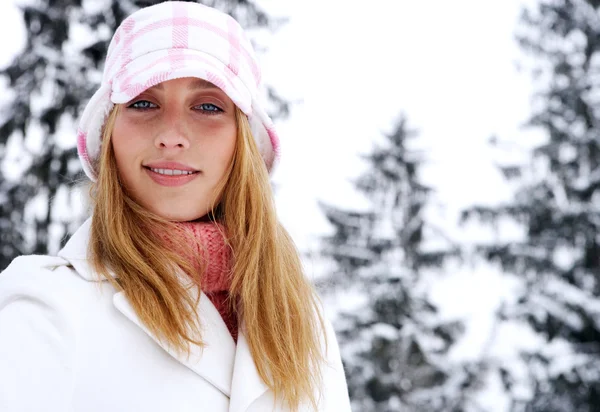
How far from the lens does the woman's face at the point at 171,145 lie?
215cm

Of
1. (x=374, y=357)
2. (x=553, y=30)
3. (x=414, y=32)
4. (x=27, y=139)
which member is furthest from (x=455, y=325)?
(x=414, y=32)

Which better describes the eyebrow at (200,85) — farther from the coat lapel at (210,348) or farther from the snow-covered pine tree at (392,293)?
the snow-covered pine tree at (392,293)

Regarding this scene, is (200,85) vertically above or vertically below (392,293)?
above

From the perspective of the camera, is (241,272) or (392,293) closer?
(241,272)

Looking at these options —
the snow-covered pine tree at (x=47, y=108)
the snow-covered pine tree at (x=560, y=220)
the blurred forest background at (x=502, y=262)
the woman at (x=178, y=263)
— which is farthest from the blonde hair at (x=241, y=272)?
the snow-covered pine tree at (x=560, y=220)

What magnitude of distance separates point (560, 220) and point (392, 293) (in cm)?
277

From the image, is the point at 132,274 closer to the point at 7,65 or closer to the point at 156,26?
the point at 156,26

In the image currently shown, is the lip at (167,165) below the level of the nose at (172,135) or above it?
below

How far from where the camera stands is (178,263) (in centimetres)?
214

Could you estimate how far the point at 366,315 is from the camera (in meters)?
12.4

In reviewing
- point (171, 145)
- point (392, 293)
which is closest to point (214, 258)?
point (171, 145)

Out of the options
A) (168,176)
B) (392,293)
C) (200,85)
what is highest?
(200,85)

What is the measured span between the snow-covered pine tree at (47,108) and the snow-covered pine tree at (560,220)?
5714 millimetres

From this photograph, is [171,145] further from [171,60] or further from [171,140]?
[171,60]
